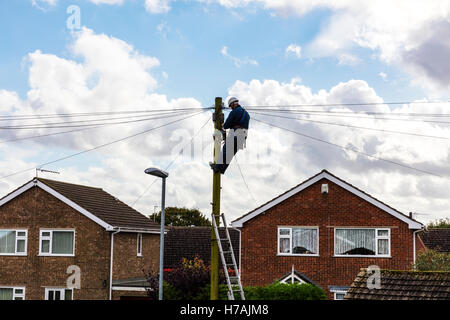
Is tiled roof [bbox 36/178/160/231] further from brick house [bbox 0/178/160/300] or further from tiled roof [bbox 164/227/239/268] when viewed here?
tiled roof [bbox 164/227/239/268]

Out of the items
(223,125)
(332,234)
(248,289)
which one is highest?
(223,125)

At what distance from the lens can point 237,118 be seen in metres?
13.3

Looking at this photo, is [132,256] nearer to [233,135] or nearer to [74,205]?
[74,205]

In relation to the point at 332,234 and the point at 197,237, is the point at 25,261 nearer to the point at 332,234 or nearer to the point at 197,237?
the point at 197,237

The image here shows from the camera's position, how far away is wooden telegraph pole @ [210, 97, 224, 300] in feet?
42.3

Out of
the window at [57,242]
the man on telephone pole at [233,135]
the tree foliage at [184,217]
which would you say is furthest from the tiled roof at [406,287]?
the tree foliage at [184,217]

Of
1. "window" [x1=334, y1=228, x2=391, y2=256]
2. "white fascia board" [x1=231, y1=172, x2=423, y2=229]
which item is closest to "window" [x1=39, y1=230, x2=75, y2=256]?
"white fascia board" [x1=231, y1=172, x2=423, y2=229]

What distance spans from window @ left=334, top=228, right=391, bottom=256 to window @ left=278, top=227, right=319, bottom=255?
3.53 ft

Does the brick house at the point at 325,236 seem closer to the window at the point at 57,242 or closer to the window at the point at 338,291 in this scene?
the window at the point at 338,291

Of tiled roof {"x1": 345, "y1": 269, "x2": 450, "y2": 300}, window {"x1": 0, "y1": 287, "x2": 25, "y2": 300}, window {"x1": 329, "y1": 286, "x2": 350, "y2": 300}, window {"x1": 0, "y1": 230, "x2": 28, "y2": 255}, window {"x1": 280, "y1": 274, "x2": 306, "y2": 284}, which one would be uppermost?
window {"x1": 0, "y1": 230, "x2": 28, "y2": 255}
